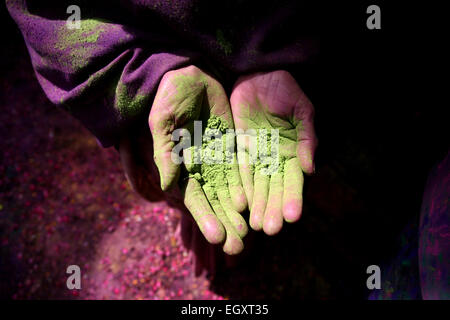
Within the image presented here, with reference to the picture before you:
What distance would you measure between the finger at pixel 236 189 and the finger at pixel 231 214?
0.05 ft

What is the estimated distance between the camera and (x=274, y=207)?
3.34 feet

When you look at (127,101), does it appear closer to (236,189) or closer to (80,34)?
(80,34)

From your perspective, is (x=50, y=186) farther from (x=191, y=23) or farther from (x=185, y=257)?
(x=191, y=23)

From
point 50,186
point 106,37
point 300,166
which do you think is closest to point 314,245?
point 300,166

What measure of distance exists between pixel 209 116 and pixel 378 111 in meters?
0.95

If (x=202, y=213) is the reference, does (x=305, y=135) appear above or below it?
above

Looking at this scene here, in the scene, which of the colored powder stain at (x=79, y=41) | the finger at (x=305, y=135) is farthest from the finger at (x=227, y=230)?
the colored powder stain at (x=79, y=41)

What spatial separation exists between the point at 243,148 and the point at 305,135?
24 cm

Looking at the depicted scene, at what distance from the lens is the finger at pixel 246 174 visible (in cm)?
109

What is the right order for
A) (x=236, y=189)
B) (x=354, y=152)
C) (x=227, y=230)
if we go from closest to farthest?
(x=227, y=230)
(x=236, y=189)
(x=354, y=152)

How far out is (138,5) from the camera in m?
1.08

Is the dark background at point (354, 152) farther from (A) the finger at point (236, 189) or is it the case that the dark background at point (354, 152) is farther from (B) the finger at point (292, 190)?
(A) the finger at point (236, 189)

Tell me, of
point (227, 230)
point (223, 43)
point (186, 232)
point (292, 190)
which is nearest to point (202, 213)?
point (227, 230)

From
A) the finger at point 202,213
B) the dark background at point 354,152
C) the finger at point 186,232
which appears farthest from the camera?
the finger at point 186,232
